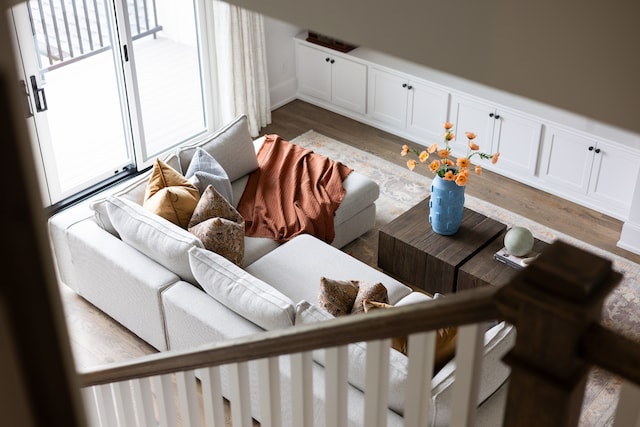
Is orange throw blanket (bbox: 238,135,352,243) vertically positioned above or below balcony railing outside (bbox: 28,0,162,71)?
below

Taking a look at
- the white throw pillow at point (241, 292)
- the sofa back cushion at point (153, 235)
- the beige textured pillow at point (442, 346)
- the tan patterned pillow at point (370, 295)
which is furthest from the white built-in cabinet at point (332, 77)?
Answer: the beige textured pillow at point (442, 346)

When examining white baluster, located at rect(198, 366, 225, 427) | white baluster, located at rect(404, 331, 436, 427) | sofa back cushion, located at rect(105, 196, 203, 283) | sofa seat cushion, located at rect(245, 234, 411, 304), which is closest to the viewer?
white baluster, located at rect(404, 331, 436, 427)

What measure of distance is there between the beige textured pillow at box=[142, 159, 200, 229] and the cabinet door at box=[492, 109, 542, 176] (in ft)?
8.38

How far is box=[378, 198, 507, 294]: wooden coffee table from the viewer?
4777 millimetres

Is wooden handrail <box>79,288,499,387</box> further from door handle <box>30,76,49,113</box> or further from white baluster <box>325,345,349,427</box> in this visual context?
door handle <box>30,76,49,113</box>

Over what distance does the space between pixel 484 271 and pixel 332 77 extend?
9.64 feet

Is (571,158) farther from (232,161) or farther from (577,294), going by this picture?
(577,294)

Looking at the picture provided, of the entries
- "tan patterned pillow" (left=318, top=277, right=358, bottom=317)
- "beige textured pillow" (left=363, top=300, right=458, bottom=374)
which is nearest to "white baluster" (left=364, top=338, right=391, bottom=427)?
"beige textured pillow" (left=363, top=300, right=458, bottom=374)

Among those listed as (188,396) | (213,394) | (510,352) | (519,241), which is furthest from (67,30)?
(510,352)

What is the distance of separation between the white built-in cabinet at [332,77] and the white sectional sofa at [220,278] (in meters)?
1.69

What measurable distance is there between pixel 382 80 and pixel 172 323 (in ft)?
10.7

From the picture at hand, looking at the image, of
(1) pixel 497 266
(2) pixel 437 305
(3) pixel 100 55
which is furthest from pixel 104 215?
(2) pixel 437 305

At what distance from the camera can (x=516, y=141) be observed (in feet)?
19.7

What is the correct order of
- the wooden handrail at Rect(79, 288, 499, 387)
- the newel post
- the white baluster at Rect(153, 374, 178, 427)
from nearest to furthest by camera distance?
the newel post, the wooden handrail at Rect(79, 288, 499, 387), the white baluster at Rect(153, 374, 178, 427)
